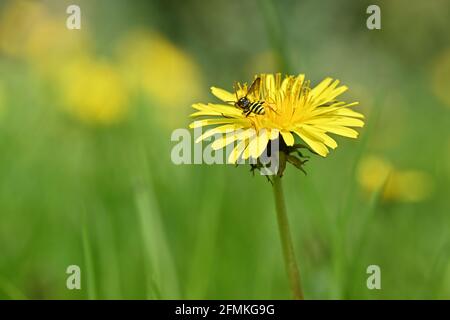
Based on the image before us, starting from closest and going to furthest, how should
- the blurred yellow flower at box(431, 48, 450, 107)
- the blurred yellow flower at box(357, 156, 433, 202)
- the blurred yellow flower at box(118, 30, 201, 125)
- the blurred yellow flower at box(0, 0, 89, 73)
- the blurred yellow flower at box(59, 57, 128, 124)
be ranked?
the blurred yellow flower at box(357, 156, 433, 202) → the blurred yellow flower at box(59, 57, 128, 124) → the blurred yellow flower at box(0, 0, 89, 73) → the blurred yellow flower at box(118, 30, 201, 125) → the blurred yellow flower at box(431, 48, 450, 107)

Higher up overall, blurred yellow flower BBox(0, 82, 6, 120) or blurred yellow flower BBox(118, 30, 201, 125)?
blurred yellow flower BBox(118, 30, 201, 125)

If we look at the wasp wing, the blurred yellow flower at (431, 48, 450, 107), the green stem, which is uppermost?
the blurred yellow flower at (431, 48, 450, 107)

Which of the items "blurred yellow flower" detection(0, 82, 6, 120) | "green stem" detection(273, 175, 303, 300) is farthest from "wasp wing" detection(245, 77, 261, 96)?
"blurred yellow flower" detection(0, 82, 6, 120)

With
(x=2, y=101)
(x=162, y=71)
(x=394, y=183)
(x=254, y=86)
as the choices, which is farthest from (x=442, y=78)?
(x=254, y=86)

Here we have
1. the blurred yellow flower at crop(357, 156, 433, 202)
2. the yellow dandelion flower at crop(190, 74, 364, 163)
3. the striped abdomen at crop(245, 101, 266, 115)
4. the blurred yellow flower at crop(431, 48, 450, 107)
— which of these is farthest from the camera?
the blurred yellow flower at crop(431, 48, 450, 107)

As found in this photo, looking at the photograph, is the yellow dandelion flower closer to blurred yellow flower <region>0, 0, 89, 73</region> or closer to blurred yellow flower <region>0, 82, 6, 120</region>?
blurred yellow flower <region>0, 82, 6, 120</region>

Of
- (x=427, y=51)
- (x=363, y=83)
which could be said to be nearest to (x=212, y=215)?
(x=363, y=83)

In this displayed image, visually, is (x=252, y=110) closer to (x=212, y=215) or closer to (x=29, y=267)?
(x=212, y=215)

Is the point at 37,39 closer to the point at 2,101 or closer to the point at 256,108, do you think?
the point at 2,101

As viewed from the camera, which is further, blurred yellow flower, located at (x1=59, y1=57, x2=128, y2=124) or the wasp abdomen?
blurred yellow flower, located at (x1=59, y1=57, x2=128, y2=124)
